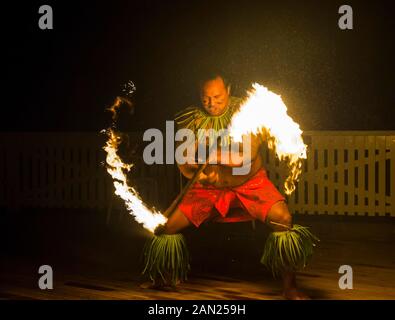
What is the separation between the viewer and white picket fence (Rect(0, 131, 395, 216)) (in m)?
9.67

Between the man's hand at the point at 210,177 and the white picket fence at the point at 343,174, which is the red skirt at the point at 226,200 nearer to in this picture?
the man's hand at the point at 210,177

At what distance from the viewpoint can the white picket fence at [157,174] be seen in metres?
9.67

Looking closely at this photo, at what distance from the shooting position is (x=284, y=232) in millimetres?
5359

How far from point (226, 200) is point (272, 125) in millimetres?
660

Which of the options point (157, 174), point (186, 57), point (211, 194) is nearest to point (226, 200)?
point (211, 194)

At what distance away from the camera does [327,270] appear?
6387 mm

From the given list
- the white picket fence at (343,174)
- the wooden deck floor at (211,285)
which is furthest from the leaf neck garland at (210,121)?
the white picket fence at (343,174)

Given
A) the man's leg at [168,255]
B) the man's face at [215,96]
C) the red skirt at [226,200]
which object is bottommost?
the man's leg at [168,255]

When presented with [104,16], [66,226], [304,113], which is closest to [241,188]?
[66,226]

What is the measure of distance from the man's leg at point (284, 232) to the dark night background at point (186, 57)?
746 centimetres

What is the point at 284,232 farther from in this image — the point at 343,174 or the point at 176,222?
the point at 343,174

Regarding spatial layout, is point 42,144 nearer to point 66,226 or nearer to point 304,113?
point 66,226

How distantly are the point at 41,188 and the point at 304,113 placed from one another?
193 inches

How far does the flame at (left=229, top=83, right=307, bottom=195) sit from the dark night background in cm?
726
